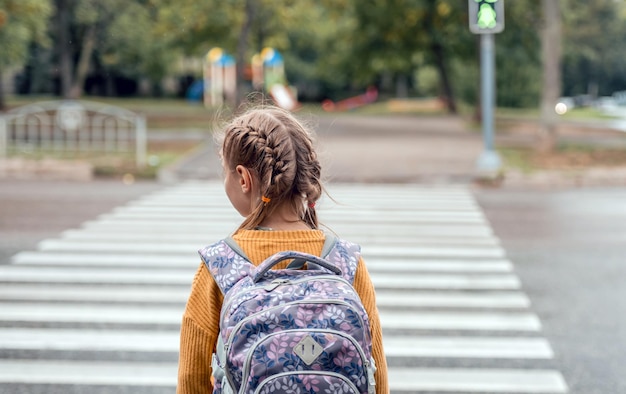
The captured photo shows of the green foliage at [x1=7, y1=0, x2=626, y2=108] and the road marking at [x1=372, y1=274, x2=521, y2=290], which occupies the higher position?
the green foliage at [x1=7, y1=0, x2=626, y2=108]

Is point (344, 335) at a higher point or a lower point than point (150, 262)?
higher

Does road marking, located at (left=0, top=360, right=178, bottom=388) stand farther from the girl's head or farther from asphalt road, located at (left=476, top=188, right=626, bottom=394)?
the girl's head

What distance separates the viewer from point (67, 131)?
19.4 meters

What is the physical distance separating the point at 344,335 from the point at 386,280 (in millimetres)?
6393

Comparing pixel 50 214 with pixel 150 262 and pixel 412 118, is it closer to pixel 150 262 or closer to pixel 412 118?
pixel 150 262

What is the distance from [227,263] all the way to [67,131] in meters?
17.9

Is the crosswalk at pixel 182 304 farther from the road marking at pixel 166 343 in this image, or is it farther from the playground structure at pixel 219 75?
the playground structure at pixel 219 75

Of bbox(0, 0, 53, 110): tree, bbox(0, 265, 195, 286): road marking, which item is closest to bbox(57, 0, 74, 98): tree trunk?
bbox(0, 0, 53, 110): tree

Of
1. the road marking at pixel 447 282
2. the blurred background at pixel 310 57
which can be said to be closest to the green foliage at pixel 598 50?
the blurred background at pixel 310 57

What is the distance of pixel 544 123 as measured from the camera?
65.2 ft

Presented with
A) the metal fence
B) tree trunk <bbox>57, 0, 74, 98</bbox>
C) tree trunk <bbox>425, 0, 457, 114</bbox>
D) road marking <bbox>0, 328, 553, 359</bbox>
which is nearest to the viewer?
road marking <bbox>0, 328, 553, 359</bbox>

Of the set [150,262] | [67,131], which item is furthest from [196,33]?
[150,262]

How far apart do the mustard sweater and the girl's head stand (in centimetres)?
6

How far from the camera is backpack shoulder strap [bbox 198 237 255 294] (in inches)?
87.2
